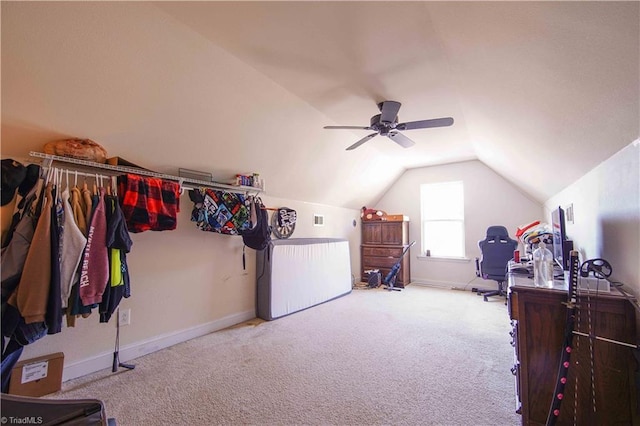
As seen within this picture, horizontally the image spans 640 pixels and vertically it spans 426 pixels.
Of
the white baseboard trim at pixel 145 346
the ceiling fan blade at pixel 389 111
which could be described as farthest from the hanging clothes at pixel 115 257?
the ceiling fan blade at pixel 389 111

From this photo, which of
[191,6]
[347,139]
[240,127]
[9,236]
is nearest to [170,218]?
[9,236]

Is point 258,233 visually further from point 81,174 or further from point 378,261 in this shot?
point 378,261

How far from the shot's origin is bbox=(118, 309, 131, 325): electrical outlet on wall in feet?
8.02

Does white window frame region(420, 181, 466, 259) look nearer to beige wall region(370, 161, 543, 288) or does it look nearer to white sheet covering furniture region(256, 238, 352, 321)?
beige wall region(370, 161, 543, 288)

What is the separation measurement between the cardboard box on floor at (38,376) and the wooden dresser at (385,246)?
494 cm

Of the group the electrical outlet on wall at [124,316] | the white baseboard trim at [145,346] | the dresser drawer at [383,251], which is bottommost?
the white baseboard trim at [145,346]

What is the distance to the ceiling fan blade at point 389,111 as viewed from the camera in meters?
2.57

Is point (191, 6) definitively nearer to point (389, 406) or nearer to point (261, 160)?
point (261, 160)

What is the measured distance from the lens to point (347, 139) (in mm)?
3941

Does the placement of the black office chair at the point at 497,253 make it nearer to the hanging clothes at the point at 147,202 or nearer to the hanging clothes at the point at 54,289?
Result: the hanging clothes at the point at 147,202

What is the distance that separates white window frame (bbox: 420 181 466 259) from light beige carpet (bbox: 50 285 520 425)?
235 cm

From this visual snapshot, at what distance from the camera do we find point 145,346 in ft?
8.52

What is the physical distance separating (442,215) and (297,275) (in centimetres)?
366

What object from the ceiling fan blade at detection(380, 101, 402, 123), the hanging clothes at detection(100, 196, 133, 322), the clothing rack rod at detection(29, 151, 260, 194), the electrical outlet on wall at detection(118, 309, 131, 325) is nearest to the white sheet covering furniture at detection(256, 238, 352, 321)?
the clothing rack rod at detection(29, 151, 260, 194)
